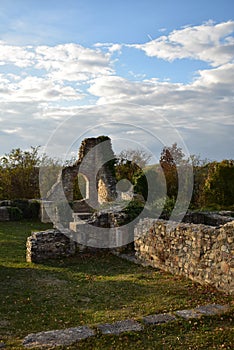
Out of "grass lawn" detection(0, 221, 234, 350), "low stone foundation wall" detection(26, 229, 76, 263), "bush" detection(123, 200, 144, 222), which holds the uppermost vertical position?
"bush" detection(123, 200, 144, 222)

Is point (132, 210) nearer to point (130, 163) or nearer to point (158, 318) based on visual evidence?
point (158, 318)

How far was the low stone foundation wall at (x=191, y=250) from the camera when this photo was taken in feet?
26.7

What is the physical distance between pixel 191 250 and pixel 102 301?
2.52m

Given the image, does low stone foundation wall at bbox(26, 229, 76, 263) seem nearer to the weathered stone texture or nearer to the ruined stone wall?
the ruined stone wall

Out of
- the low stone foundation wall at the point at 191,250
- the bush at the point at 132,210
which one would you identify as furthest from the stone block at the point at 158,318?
the bush at the point at 132,210

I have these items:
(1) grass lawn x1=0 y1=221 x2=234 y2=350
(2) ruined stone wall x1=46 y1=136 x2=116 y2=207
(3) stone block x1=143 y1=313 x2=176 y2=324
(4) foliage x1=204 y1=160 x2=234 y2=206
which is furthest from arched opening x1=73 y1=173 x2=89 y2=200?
(3) stone block x1=143 y1=313 x2=176 y2=324

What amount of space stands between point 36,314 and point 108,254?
5800 millimetres

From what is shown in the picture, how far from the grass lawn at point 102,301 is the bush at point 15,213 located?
10433mm

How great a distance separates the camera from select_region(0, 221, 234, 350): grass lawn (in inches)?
230

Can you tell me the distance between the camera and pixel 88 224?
13.4 m

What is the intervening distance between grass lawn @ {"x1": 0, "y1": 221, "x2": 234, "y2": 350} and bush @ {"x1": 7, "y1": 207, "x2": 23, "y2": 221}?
10.4 meters

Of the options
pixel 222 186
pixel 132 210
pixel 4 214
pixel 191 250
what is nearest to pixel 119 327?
pixel 191 250

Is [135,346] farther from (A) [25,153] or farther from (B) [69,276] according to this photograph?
(A) [25,153]

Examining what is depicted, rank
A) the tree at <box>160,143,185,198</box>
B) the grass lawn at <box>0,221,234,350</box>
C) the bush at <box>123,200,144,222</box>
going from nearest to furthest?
the grass lawn at <box>0,221,234,350</box> < the bush at <box>123,200,144,222</box> < the tree at <box>160,143,185,198</box>
